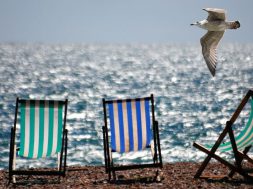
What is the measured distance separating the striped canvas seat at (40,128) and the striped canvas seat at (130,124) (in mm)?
650

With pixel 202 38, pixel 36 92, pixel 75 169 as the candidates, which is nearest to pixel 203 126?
pixel 202 38

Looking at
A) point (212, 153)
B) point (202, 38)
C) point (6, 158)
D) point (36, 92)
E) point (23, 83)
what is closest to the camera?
point (212, 153)

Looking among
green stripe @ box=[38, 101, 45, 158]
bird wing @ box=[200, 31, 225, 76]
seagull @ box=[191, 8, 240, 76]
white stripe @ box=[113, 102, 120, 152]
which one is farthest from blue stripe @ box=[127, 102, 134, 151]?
bird wing @ box=[200, 31, 225, 76]

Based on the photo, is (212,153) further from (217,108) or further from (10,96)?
(10,96)

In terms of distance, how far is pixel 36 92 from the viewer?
3838 cm

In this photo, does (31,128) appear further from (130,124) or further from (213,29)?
(213,29)

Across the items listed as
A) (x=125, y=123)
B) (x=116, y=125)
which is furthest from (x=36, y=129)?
(x=125, y=123)

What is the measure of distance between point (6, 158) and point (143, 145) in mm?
8771

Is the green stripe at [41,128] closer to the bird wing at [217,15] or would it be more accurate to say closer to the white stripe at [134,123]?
the white stripe at [134,123]

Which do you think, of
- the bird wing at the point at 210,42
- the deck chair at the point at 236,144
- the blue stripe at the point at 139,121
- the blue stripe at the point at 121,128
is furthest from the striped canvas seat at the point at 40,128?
the bird wing at the point at 210,42

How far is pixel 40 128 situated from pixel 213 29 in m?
3.33

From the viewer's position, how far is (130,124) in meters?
6.39

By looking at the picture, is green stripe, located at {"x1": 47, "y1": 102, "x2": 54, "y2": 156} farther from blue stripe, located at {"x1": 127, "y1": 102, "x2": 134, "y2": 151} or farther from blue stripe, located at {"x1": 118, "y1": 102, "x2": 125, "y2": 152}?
blue stripe, located at {"x1": 127, "y1": 102, "x2": 134, "y2": 151}

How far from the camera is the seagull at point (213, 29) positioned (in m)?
7.73
